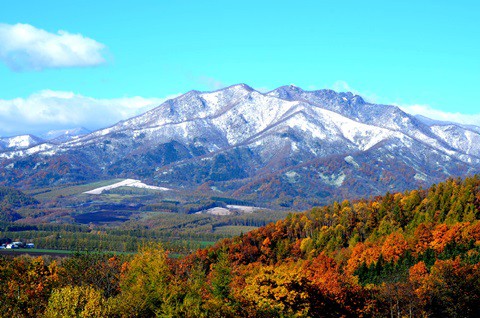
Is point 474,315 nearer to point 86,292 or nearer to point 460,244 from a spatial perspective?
point 460,244

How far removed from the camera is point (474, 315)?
119 meters

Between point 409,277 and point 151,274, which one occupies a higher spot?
point 151,274

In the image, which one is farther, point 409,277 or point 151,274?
point 409,277

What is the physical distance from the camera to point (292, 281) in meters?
87.9

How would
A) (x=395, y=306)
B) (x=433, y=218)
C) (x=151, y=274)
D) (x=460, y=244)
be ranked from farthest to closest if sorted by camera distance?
1. (x=433, y=218)
2. (x=460, y=244)
3. (x=395, y=306)
4. (x=151, y=274)

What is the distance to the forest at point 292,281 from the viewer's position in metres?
82.6

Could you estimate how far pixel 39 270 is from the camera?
436 feet

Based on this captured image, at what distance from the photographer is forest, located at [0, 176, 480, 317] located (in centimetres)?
8262

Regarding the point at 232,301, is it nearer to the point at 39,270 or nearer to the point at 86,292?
the point at 86,292

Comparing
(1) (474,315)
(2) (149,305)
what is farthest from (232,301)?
(1) (474,315)

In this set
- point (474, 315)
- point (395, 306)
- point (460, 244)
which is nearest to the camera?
point (395, 306)

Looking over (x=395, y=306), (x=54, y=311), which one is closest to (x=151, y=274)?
(x=54, y=311)

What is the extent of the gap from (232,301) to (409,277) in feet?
188

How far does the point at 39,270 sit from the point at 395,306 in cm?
7680
